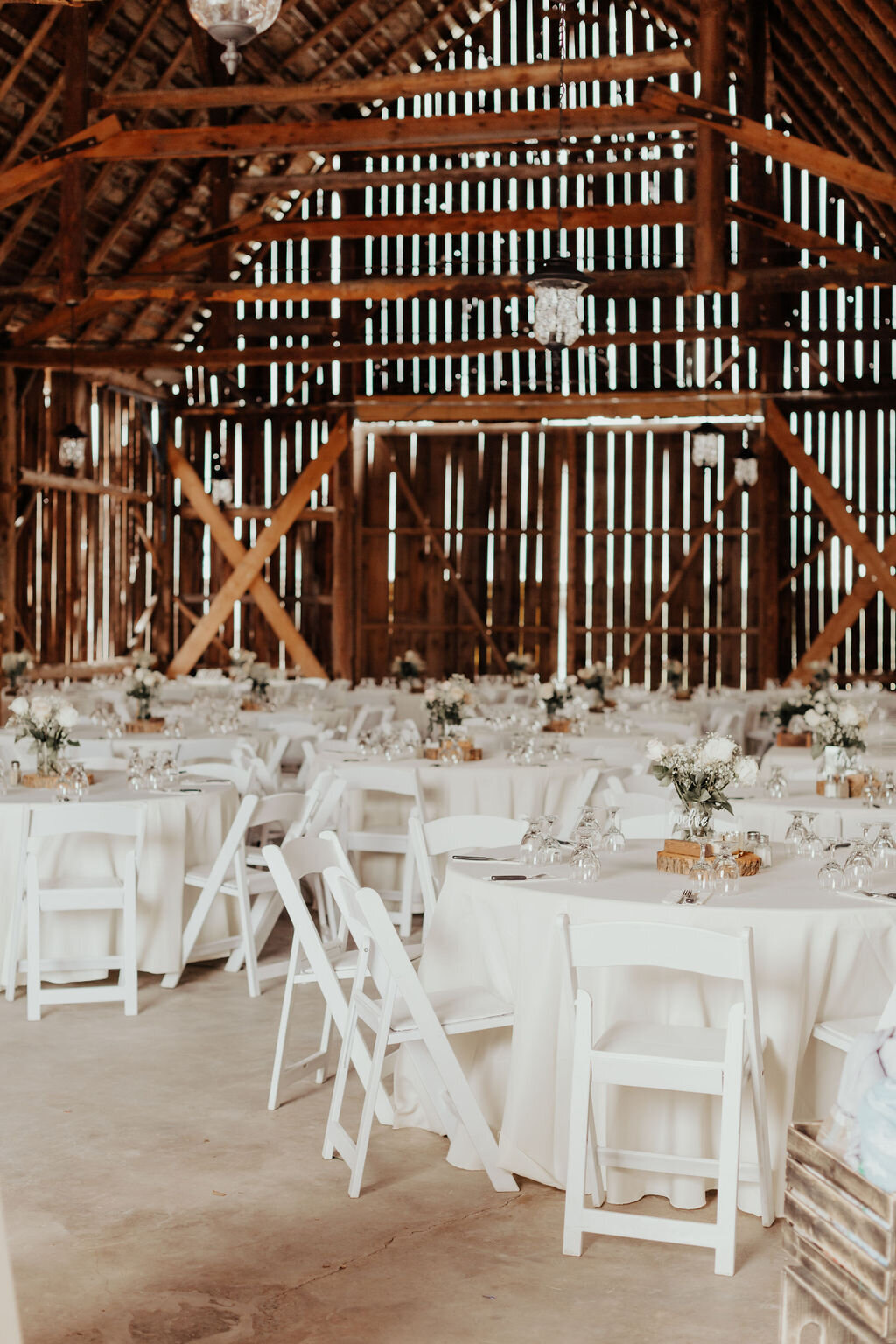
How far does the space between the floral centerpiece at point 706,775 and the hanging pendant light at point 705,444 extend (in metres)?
8.13

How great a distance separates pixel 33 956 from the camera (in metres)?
5.62

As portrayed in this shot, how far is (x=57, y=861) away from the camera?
19.8 feet

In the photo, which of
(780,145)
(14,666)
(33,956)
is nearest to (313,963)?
(33,956)

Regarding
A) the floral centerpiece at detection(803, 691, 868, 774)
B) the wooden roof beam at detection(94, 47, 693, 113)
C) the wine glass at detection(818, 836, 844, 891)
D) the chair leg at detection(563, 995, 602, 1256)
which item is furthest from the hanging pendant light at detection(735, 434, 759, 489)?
the chair leg at detection(563, 995, 602, 1256)

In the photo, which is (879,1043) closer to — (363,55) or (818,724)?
(818,724)

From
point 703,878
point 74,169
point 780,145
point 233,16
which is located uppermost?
point 74,169

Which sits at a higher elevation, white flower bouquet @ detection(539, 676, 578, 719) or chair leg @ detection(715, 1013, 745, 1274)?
white flower bouquet @ detection(539, 676, 578, 719)

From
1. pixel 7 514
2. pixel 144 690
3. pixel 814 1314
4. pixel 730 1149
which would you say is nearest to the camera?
pixel 814 1314

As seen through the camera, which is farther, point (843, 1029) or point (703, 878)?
point (703, 878)

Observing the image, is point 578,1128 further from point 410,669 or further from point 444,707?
point 410,669

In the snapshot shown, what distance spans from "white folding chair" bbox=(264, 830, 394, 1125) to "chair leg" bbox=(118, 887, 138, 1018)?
0.81 metres

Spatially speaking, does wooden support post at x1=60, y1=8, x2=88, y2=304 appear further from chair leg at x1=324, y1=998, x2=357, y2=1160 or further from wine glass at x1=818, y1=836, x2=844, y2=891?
wine glass at x1=818, y1=836, x2=844, y2=891

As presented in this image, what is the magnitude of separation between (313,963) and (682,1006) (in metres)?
1.12

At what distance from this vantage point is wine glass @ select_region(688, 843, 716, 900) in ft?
13.6
